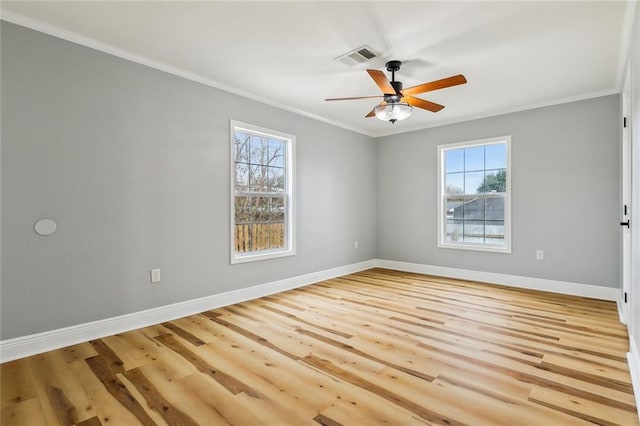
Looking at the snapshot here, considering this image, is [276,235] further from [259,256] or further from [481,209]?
[481,209]

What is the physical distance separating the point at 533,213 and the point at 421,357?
3.28 m

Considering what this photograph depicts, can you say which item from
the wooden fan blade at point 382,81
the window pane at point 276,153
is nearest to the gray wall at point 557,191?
the window pane at point 276,153

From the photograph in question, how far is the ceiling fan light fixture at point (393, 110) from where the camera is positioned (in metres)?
3.25

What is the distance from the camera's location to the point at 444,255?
557 cm

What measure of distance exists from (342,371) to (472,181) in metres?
4.12

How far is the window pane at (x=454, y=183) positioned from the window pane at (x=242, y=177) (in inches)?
132

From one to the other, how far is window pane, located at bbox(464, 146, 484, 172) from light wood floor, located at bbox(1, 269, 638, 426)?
2.40 m

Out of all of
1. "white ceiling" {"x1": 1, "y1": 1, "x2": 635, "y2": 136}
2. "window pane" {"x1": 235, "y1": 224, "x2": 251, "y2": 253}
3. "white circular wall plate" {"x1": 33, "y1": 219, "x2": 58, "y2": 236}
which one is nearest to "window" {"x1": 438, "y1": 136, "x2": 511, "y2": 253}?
"white ceiling" {"x1": 1, "y1": 1, "x2": 635, "y2": 136}

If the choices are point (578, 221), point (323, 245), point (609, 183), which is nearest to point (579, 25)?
point (609, 183)

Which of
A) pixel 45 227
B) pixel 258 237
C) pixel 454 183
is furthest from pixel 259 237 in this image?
pixel 454 183

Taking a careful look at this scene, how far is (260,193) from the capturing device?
446 centimetres

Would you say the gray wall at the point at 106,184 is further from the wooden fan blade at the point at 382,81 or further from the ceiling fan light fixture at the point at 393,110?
the wooden fan blade at the point at 382,81

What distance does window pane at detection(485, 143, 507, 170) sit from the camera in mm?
5022

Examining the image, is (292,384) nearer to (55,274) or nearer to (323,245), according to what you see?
(55,274)
